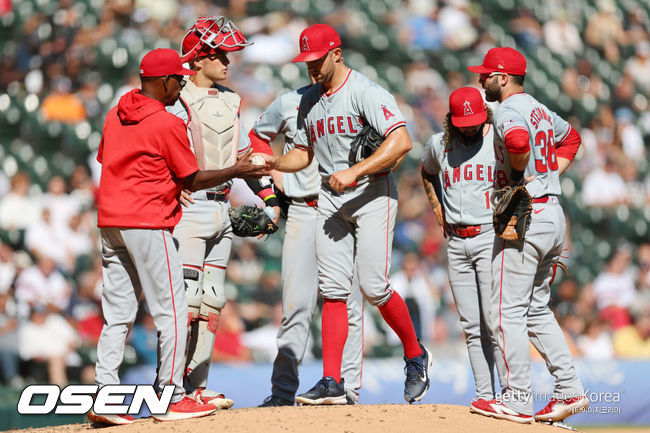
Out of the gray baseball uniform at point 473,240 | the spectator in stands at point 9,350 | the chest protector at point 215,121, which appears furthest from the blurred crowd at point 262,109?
the chest protector at point 215,121

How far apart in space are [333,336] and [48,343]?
176 inches

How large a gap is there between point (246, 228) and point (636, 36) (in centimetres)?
961

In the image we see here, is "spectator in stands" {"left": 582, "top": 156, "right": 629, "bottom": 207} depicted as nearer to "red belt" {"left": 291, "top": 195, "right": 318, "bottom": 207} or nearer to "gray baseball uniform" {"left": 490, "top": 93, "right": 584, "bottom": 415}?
"red belt" {"left": 291, "top": 195, "right": 318, "bottom": 207}

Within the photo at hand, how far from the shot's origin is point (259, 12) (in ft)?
36.8

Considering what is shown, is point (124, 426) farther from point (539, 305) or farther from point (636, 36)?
point (636, 36)

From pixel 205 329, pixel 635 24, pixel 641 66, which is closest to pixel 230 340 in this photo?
pixel 205 329

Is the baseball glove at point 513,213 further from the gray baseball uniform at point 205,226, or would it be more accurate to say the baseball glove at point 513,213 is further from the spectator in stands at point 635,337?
the spectator in stands at point 635,337

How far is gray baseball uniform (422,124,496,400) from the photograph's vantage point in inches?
204

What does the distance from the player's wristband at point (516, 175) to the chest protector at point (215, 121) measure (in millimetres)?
1611

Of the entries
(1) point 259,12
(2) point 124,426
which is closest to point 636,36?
(1) point 259,12

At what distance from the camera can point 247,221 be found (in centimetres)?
515

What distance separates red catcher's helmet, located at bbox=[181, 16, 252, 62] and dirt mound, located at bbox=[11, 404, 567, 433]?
205cm

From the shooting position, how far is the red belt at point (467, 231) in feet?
17.0

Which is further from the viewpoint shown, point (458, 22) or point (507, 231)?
point (458, 22)
